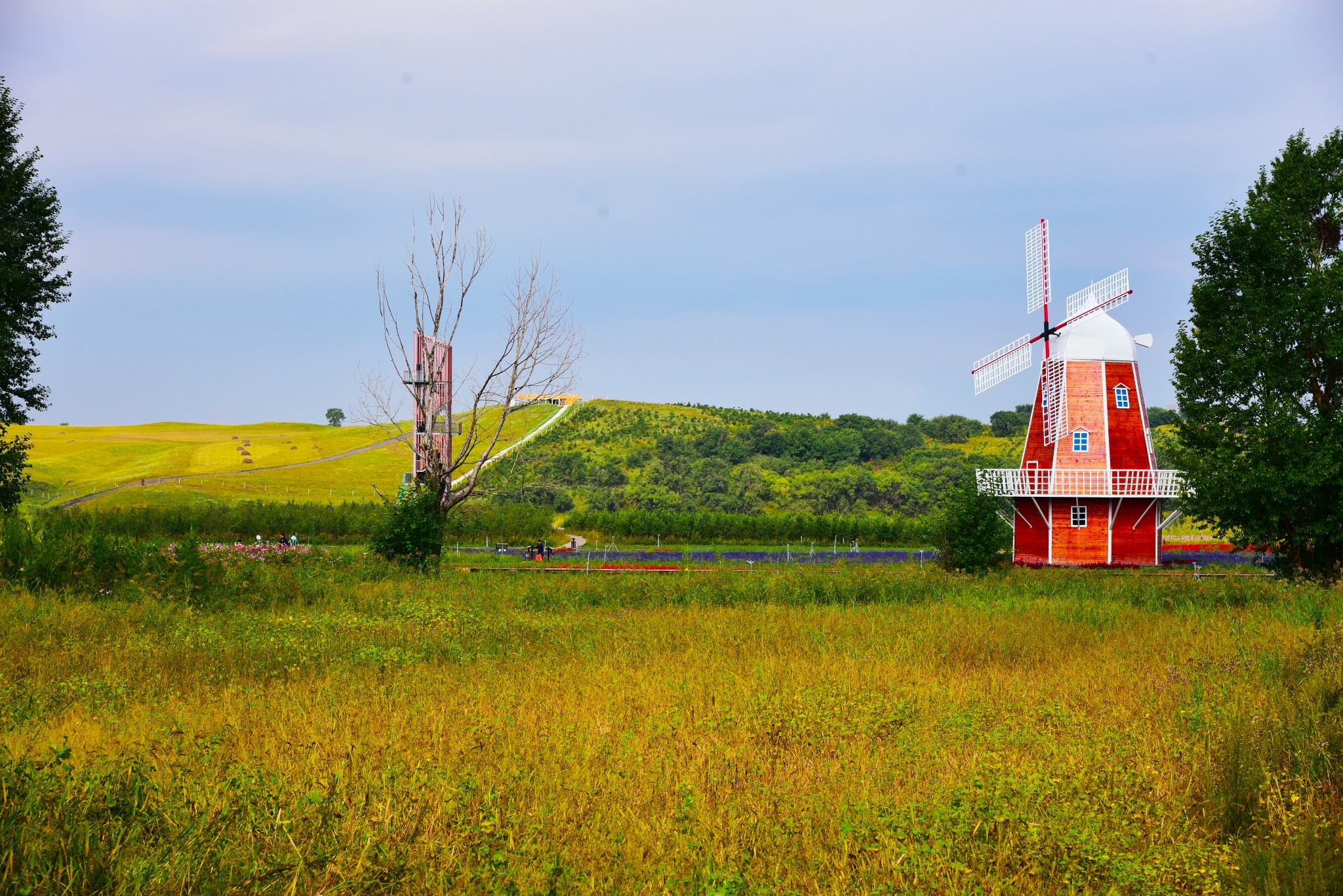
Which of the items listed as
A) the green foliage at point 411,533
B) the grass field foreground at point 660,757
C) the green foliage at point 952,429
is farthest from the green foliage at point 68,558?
the green foliage at point 952,429

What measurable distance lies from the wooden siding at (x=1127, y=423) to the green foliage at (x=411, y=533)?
91.3 feet

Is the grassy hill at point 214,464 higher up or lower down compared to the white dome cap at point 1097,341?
lower down

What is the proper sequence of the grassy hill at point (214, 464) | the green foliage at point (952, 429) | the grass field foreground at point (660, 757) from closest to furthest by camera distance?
the grass field foreground at point (660, 757) → the grassy hill at point (214, 464) → the green foliage at point (952, 429)

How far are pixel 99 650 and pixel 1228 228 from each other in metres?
26.1

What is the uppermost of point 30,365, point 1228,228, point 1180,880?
point 1228,228

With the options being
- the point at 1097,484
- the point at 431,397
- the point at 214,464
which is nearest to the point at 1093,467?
the point at 1097,484

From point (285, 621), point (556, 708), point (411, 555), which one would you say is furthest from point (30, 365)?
point (556, 708)

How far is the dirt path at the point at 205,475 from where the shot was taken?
65062 mm

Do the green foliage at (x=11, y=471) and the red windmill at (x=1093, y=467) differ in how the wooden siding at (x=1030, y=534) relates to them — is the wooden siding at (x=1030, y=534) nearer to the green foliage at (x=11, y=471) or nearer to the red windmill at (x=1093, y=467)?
the red windmill at (x=1093, y=467)

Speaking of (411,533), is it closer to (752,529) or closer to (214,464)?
(752,529)

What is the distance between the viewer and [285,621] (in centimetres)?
1205

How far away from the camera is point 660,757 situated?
6043 millimetres

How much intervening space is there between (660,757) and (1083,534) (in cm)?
3398

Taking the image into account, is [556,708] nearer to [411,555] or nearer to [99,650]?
[99,650]
